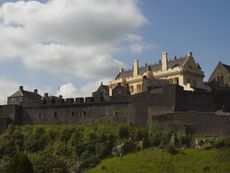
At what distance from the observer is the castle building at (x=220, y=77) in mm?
74625

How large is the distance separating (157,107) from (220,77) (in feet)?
68.9

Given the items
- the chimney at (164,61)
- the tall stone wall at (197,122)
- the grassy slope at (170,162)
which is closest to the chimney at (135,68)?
the chimney at (164,61)

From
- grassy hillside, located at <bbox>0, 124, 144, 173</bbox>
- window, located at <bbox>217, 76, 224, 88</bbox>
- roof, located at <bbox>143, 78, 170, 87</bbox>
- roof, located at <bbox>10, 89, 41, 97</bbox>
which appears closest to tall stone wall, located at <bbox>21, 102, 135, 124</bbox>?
grassy hillside, located at <bbox>0, 124, 144, 173</bbox>

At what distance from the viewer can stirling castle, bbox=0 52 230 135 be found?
178 ft

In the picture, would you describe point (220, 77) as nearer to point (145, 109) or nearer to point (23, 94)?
point (145, 109)

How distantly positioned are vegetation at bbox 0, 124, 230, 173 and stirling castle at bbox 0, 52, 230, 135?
1.96m

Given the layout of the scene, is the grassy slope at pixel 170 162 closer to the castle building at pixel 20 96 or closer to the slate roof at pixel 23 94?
the castle building at pixel 20 96

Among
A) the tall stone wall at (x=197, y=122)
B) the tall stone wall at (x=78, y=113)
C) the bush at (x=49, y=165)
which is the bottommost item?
the bush at (x=49, y=165)

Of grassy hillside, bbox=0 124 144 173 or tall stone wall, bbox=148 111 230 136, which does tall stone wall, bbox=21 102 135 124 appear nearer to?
grassy hillside, bbox=0 124 144 173

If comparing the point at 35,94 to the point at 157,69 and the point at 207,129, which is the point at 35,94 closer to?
the point at 157,69

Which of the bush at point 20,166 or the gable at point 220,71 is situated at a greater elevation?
the gable at point 220,71

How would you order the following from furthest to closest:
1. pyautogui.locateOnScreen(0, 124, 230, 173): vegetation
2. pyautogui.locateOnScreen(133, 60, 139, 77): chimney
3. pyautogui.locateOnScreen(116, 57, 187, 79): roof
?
pyautogui.locateOnScreen(133, 60, 139, 77): chimney → pyautogui.locateOnScreen(116, 57, 187, 79): roof → pyautogui.locateOnScreen(0, 124, 230, 173): vegetation

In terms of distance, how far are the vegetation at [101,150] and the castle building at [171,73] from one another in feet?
64.4

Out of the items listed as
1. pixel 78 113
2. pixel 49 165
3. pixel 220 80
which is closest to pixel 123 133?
pixel 49 165
